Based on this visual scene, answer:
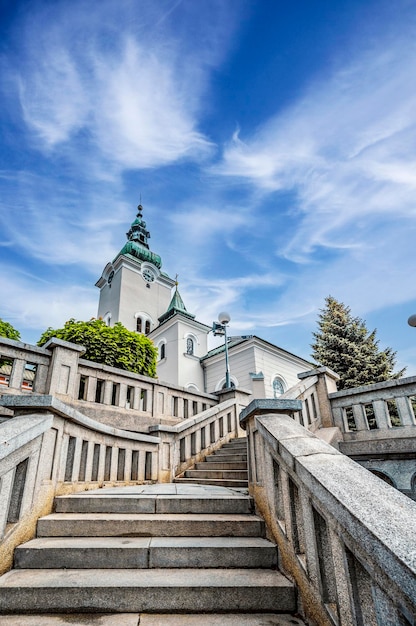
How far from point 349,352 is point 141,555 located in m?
16.0

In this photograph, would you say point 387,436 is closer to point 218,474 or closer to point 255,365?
point 218,474

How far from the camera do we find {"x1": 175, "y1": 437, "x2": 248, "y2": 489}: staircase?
223 inches

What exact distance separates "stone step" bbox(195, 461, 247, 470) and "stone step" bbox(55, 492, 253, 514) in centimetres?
245

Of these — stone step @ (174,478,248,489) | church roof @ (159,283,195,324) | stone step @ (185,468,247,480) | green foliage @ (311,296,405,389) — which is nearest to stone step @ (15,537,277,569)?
stone step @ (174,478,248,489)

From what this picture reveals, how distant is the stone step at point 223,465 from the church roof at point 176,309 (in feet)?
60.5

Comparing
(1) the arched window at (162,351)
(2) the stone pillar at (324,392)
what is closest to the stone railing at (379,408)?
(2) the stone pillar at (324,392)

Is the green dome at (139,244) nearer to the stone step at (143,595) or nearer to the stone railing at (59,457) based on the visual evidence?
the stone railing at (59,457)

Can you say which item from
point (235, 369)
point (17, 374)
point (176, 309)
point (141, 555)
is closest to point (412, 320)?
point (141, 555)

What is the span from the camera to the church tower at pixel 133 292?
85.9ft

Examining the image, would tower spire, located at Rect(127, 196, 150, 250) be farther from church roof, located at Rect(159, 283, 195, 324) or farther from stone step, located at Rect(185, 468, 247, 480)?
stone step, located at Rect(185, 468, 247, 480)

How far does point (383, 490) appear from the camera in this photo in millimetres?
1899

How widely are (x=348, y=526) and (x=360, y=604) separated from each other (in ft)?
1.14

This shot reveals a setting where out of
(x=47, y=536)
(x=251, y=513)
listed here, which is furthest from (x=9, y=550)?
(x=251, y=513)

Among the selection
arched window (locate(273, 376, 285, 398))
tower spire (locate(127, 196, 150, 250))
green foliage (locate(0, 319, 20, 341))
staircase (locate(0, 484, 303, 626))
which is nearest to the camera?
staircase (locate(0, 484, 303, 626))
